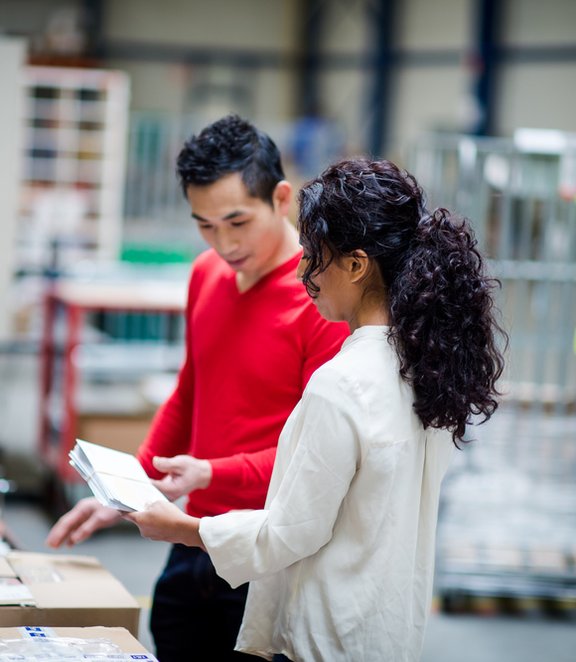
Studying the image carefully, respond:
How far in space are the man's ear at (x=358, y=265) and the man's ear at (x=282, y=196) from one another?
0.54 m

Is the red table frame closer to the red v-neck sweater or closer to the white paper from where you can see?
the red v-neck sweater

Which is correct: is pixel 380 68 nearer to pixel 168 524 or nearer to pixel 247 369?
pixel 247 369

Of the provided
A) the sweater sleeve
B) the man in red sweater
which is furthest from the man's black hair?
the sweater sleeve

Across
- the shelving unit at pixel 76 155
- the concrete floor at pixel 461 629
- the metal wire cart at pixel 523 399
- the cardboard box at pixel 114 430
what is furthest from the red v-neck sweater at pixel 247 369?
the shelving unit at pixel 76 155

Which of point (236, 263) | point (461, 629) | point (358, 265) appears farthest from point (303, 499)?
point (461, 629)

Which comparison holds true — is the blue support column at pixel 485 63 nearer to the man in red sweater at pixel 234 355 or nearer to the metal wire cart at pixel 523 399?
the metal wire cart at pixel 523 399

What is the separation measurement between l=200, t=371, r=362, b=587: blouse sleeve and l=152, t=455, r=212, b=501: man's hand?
0.33 meters

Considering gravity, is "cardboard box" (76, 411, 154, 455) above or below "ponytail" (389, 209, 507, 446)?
below

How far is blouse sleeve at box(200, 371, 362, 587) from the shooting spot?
1436 mm

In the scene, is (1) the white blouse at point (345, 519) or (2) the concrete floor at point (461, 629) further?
(2) the concrete floor at point (461, 629)

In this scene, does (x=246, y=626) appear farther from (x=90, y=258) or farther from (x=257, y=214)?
(x=90, y=258)

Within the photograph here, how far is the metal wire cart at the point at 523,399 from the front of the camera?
3855mm

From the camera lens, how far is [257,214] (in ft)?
6.56

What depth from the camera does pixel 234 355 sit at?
200 cm
